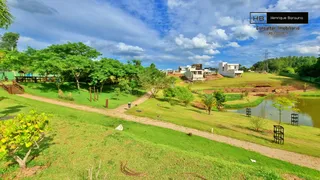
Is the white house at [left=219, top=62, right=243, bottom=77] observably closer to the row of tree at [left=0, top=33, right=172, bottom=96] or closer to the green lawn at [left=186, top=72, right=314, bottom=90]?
the green lawn at [left=186, top=72, right=314, bottom=90]

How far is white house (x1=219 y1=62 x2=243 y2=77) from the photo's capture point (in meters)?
81.5

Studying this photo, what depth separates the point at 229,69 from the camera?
85.6 meters

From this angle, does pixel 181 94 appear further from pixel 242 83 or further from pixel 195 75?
pixel 195 75

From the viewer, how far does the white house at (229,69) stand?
8150cm

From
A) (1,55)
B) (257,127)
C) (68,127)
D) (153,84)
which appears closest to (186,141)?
(68,127)

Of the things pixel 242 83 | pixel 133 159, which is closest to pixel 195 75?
pixel 242 83

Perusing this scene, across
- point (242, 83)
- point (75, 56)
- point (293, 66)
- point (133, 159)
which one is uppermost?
point (293, 66)

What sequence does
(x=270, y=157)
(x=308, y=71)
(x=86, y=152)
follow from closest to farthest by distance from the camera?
(x=86, y=152) < (x=270, y=157) < (x=308, y=71)

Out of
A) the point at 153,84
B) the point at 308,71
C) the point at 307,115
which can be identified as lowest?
the point at 307,115

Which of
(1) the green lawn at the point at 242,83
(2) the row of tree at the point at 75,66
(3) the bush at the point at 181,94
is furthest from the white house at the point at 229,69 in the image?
(3) the bush at the point at 181,94

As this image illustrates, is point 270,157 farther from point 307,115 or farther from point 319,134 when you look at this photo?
point 307,115

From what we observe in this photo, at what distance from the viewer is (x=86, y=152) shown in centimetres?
786

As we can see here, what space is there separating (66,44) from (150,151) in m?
34.8

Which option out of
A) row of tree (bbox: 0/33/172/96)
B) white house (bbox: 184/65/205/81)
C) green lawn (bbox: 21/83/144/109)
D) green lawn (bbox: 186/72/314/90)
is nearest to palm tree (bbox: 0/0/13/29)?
green lawn (bbox: 21/83/144/109)
